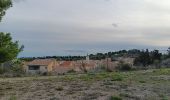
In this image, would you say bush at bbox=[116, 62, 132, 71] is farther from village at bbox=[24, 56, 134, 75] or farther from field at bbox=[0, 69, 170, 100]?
field at bbox=[0, 69, 170, 100]

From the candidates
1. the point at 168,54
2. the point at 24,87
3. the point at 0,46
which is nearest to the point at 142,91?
the point at 24,87

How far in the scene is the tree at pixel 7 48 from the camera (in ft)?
60.5

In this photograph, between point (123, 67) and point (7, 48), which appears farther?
point (123, 67)

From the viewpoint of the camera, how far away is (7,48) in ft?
61.1

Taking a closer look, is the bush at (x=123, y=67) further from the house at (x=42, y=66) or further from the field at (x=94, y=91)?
the field at (x=94, y=91)

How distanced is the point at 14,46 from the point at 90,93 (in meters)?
6.50

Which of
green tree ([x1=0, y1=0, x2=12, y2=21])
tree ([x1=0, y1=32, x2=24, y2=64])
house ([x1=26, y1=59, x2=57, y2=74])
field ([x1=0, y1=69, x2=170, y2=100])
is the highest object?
green tree ([x1=0, y1=0, x2=12, y2=21])

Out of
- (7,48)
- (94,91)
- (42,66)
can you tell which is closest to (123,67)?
(7,48)

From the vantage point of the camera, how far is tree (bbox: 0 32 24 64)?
18.5m

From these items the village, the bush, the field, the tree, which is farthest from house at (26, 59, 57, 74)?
the field

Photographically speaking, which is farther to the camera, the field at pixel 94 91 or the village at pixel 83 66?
the village at pixel 83 66

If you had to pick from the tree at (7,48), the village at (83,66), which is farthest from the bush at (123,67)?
the tree at (7,48)

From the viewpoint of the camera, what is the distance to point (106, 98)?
13086 mm

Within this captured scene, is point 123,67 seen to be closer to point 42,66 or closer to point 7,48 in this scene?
point 7,48
